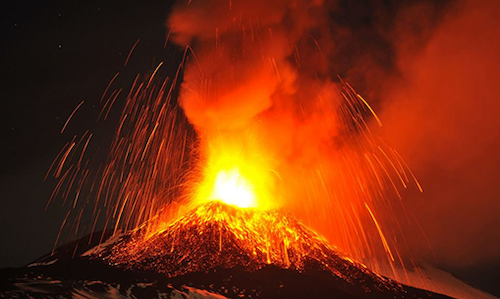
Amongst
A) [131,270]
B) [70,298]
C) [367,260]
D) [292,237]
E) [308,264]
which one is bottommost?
[70,298]

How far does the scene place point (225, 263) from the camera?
57.2 metres

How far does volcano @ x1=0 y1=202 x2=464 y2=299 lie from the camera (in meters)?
48.5

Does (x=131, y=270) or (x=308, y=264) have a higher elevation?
(x=308, y=264)

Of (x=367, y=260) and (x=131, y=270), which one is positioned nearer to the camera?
(x=131, y=270)

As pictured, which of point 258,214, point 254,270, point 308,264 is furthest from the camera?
point 258,214

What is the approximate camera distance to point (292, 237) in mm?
67500

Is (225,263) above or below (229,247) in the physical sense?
below

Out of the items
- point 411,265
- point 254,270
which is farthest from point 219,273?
point 411,265

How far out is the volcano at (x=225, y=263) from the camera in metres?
48.5

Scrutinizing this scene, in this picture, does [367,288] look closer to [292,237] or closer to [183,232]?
[292,237]

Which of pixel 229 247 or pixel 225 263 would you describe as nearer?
pixel 225 263

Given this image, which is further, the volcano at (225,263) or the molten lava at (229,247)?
the molten lava at (229,247)

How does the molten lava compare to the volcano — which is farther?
the molten lava

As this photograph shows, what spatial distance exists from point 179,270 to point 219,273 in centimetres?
506
